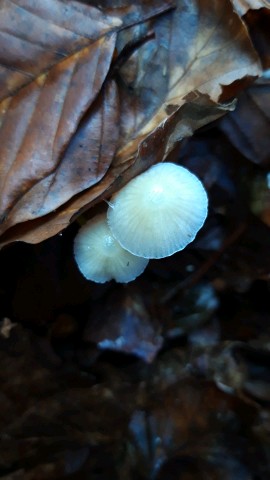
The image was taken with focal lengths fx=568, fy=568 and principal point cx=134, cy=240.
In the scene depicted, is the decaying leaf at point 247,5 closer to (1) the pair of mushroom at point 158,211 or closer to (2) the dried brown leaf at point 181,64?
(2) the dried brown leaf at point 181,64

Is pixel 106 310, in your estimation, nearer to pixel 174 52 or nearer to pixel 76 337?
pixel 76 337

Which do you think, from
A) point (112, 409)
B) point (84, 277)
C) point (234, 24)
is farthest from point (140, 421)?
point (234, 24)

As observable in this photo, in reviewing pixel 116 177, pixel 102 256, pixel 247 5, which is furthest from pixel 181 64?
pixel 102 256

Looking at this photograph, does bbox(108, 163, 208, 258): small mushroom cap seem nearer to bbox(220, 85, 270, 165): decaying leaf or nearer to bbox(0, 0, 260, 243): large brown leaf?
bbox(0, 0, 260, 243): large brown leaf

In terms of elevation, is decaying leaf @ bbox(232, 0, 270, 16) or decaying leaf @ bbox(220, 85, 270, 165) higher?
decaying leaf @ bbox(232, 0, 270, 16)

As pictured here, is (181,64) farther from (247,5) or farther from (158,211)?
(158,211)

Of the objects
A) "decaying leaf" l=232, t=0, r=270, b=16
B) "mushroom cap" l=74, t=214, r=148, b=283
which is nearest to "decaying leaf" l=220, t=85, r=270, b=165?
"decaying leaf" l=232, t=0, r=270, b=16
